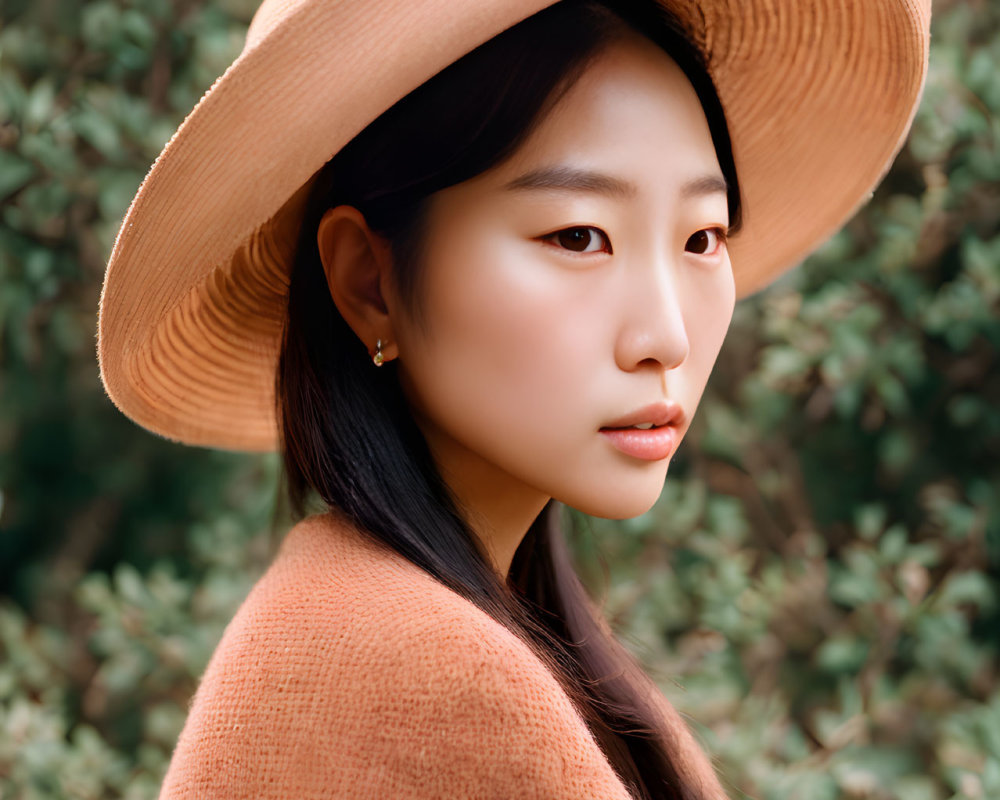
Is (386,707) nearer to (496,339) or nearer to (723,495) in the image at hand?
(496,339)

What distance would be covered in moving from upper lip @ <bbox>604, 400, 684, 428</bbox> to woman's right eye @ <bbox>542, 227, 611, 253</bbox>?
144 millimetres

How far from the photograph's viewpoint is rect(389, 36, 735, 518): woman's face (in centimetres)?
99

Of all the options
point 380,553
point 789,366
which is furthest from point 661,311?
point 789,366

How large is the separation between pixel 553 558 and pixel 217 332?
0.50 meters

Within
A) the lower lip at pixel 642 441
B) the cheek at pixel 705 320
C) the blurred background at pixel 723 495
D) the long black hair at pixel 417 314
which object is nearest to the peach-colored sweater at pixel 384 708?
the long black hair at pixel 417 314

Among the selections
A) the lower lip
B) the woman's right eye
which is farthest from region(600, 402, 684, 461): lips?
the woman's right eye

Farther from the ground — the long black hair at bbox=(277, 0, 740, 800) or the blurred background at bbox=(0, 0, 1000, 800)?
the long black hair at bbox=(277, 0, 740, 800)

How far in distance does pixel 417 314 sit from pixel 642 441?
233 mm

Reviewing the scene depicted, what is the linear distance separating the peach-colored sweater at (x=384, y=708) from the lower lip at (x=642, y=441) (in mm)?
209

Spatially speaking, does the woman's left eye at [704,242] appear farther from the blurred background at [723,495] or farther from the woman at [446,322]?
the blurred background at [723,495]

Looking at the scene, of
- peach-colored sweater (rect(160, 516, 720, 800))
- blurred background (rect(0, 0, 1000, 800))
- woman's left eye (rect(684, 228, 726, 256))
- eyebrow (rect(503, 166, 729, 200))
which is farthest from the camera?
blurred background (rect(0, 0, 1000, 800))

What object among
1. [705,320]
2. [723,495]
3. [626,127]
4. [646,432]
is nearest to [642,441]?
[646,432]

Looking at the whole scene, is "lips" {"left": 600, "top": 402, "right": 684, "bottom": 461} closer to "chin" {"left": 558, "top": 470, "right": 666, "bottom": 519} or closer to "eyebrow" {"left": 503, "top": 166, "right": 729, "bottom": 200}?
"chin" {"left": 558, "top": 470, "right": 666, "bottom": 519}

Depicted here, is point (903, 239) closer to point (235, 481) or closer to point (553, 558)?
point (553, 558)
